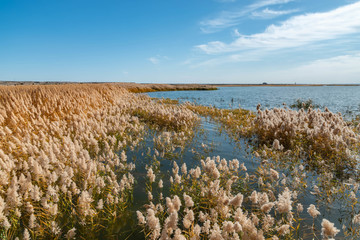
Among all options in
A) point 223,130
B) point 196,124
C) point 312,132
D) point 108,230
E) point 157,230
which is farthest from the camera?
point 196,124

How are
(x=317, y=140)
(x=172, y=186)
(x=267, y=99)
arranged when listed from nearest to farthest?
1. (x=172, y=186)
2. (x=317, y=140)
3. (x=267, y=99)

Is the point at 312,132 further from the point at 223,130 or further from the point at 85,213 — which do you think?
the point at 85,213

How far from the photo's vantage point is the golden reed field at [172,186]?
279cm

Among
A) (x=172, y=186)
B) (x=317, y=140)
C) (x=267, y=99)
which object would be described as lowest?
(x=172, y=186)

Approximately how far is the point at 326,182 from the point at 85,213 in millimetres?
5541

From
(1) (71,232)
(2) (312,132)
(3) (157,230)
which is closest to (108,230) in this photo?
(1) (71,232)

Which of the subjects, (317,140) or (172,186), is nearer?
(172,186)

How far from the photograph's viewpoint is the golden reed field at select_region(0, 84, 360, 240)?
9.16 feet

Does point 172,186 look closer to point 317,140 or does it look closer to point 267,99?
point 317,140

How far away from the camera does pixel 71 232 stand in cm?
272

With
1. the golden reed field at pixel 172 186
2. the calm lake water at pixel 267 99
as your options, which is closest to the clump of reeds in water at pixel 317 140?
the golden reed field at pixel 172 186

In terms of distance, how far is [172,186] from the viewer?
4.67m

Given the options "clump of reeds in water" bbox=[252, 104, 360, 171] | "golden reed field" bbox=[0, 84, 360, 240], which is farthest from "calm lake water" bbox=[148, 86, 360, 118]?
"golden reed field" bbox=[0, 84, 360, 240]

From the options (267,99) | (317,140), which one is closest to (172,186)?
(317,140)
